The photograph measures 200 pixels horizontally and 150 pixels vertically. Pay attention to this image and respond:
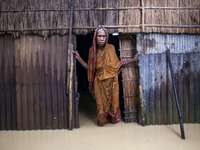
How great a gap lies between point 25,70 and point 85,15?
207cm

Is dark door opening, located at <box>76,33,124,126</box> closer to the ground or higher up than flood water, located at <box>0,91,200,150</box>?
higher up

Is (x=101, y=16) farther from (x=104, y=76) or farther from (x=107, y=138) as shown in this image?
(x=107, y=138)

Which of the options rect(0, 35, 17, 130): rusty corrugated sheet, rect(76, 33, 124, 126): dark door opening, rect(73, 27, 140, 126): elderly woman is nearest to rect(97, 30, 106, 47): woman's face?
rect(73, 27, 140, 126): elderly woman

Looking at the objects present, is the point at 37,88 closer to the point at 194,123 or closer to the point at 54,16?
the point at 54,16

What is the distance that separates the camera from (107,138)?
12.2 feet

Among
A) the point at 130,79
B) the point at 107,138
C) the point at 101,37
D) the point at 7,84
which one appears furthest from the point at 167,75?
the point at 7,84

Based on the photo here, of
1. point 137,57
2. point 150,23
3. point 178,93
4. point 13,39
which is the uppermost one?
point 150,23

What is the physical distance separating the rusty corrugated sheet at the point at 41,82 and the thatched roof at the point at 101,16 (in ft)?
1.01

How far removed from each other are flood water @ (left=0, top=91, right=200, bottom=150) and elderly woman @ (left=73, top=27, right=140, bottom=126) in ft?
1.40

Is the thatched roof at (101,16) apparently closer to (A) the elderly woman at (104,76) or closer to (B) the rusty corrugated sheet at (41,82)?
(B) the rusty corrugated sheet at (41,82)

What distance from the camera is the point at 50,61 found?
4.27 m

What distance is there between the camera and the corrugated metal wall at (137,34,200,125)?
4.34m

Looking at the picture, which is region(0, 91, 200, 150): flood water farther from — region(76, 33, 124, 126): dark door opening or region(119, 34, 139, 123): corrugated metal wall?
region(76, 33, 124, 126): dark door opening

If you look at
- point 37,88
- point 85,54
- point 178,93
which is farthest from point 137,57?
point 85,54
